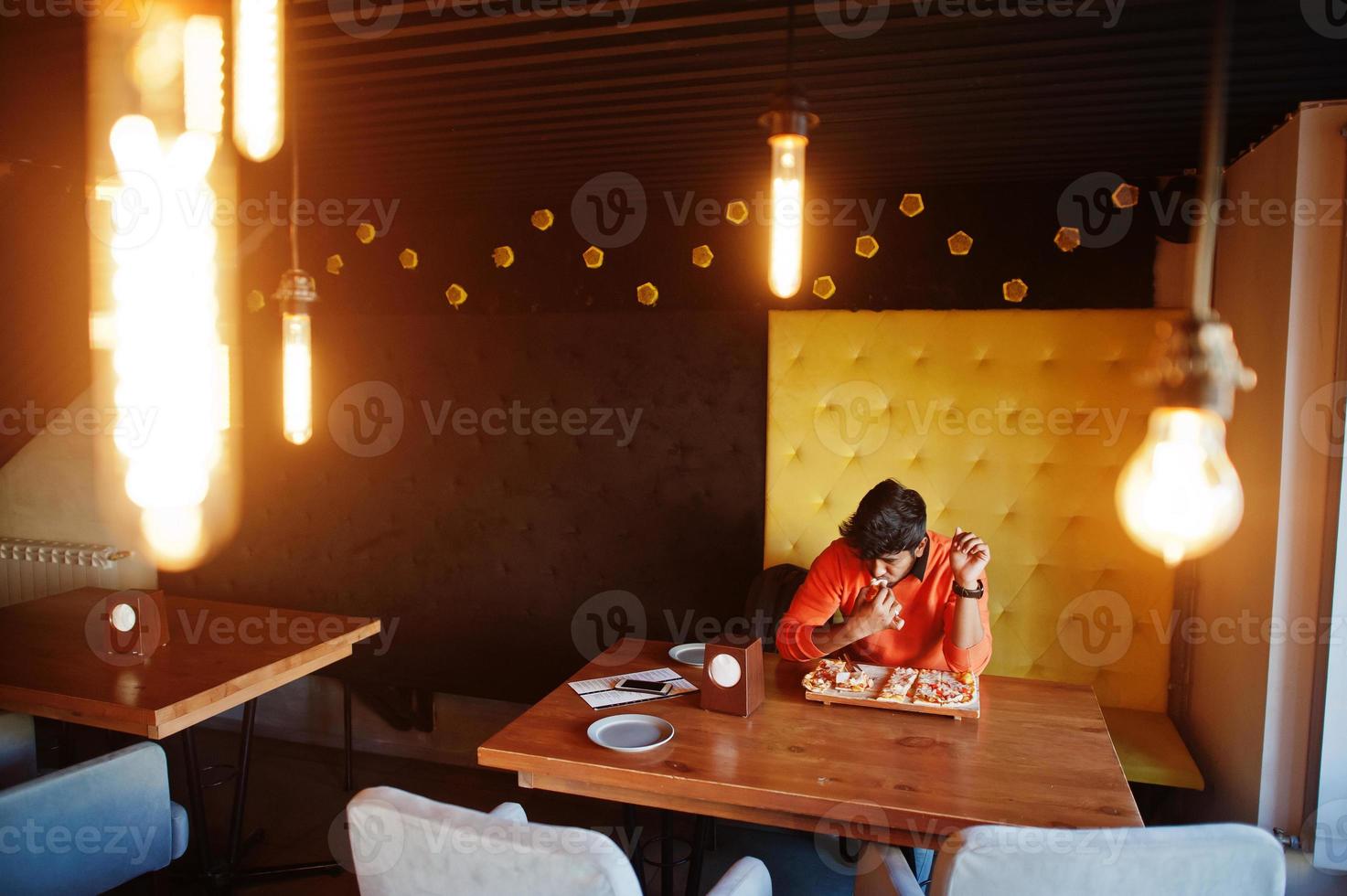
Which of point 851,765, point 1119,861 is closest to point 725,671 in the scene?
point 851,765

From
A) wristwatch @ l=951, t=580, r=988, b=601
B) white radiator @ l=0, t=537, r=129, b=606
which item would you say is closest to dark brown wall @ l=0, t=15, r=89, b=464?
white radiator @ l=0, t=537, r=129, b=606

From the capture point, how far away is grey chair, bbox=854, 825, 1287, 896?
1351 millimetres

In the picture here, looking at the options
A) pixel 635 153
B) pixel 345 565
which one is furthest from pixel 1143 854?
pixel 345 565

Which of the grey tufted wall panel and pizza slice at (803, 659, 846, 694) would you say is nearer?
pizza slice at (803, 659, 846, 694)

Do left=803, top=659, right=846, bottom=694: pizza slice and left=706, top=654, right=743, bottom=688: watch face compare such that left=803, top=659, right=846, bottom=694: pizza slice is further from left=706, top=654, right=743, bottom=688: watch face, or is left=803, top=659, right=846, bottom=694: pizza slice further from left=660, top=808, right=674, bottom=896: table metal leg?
left=660, top=808, right=674, bottom=896: table metal leg

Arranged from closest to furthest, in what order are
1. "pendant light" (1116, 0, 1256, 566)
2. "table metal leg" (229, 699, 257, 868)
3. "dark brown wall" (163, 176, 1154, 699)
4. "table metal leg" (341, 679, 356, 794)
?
"pendant light" (1116, 0, 1256, 566)
"table metal leg" (229, 699, 257, 868)
"dark brown wall" (163, 176, 1154, 699)
"table metal leg" (341, 679, 356, 794)

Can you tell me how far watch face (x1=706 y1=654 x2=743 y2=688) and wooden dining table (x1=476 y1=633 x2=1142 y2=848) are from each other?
0.10 metres

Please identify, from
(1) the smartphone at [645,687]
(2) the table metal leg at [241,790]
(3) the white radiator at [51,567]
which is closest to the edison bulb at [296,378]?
(2) the table metal leg at [241,790]

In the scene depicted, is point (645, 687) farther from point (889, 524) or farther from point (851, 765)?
point (889, 524)

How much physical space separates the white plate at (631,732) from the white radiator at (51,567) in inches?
154

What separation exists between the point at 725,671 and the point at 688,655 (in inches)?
21.5

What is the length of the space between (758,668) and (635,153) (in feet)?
6.92

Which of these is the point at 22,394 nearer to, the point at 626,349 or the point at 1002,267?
the point at 626,349

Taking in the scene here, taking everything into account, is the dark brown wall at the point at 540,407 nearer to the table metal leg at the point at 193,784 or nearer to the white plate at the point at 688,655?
the white plate at the point at 688,655
